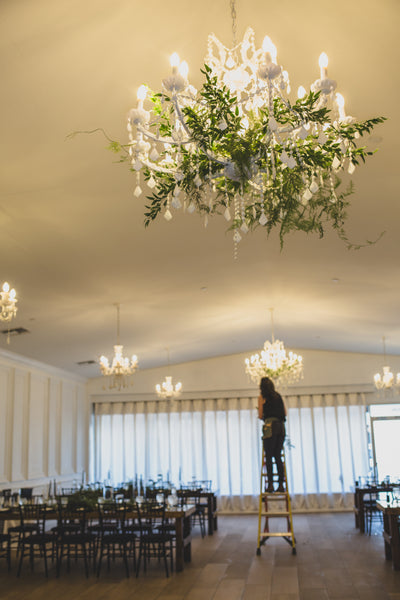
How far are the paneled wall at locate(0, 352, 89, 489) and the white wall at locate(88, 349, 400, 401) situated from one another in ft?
4.88

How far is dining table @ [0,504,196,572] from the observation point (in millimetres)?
8141

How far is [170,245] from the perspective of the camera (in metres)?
7.22

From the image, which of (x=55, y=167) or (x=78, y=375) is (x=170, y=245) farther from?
(x=78, y=375)

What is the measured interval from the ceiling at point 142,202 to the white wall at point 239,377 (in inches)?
112

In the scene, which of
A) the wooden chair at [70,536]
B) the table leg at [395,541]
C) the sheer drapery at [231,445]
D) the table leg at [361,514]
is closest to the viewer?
the table leg at [395,541]

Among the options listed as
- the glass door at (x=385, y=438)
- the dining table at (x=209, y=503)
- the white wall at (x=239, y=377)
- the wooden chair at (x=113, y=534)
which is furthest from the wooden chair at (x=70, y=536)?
the glass door at (x=385, y=438)

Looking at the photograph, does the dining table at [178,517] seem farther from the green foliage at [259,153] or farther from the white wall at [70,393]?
the green foliage at [259,153]

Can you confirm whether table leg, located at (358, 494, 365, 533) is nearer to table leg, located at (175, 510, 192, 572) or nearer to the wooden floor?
the wooden floor

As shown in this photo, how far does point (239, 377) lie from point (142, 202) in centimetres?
1049

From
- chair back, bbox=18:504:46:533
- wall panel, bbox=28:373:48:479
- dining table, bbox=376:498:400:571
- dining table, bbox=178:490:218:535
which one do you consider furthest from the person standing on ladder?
wall panel, bbox=28:373:48:479

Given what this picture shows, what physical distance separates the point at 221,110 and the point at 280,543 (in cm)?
905

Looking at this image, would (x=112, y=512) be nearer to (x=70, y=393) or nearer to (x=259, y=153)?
(x=70, y=393)

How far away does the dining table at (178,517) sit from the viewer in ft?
26.7

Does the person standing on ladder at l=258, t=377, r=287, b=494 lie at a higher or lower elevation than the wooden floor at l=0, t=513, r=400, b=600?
higher
